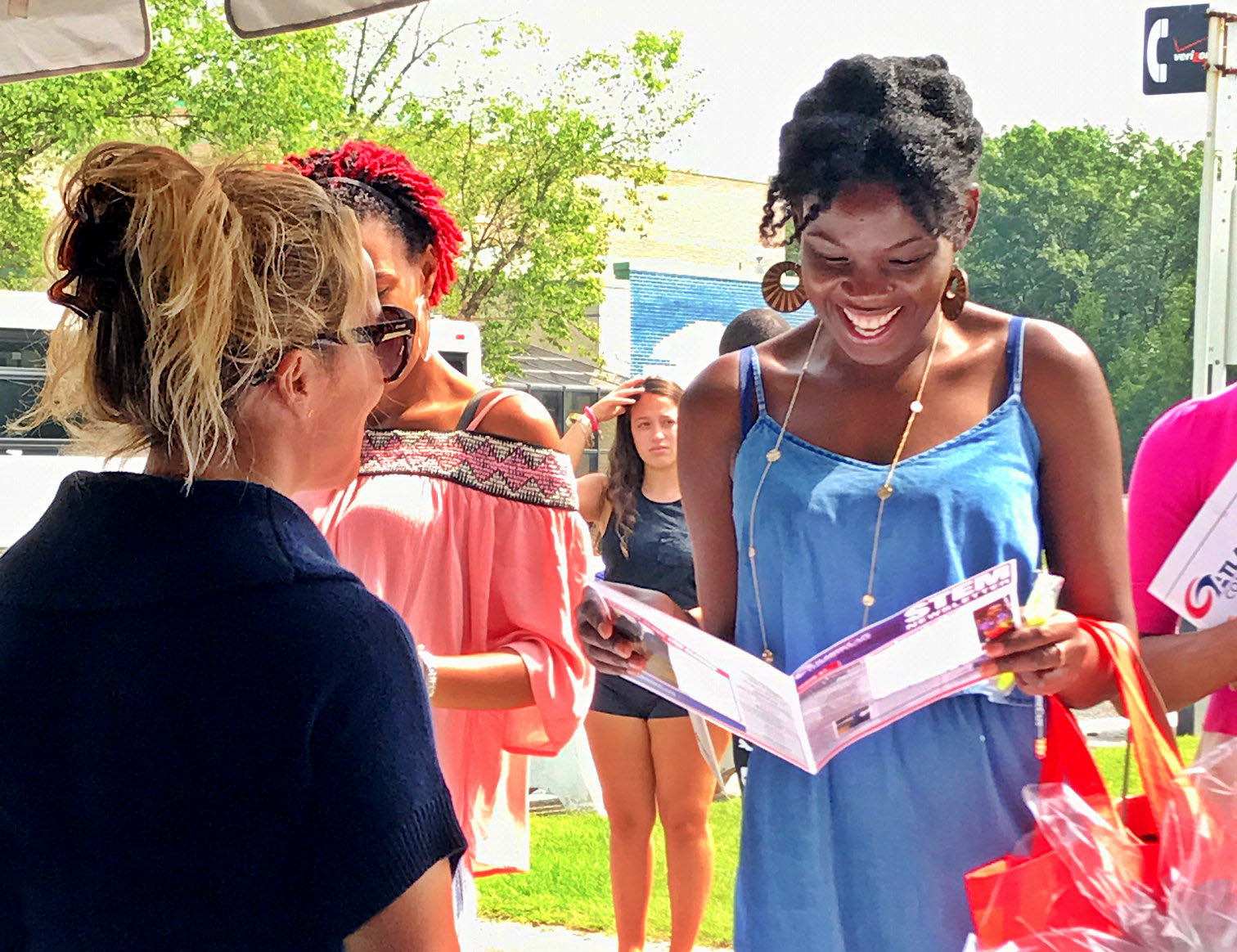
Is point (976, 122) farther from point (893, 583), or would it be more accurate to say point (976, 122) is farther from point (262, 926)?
point (262, 926)

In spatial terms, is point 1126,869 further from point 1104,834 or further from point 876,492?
point 876,492

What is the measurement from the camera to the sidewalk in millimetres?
4918

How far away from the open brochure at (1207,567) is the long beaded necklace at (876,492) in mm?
421

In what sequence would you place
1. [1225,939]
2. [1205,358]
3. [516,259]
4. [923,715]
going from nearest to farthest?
[1225,939] < [923,715] < [1205,358] < [516,259]

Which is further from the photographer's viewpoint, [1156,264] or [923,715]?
[1156,264]

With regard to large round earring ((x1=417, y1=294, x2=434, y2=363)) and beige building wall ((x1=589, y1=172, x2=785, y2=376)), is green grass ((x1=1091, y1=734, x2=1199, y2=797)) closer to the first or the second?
large round earring ((x1=417, y1=294, x2=434, y2=363))

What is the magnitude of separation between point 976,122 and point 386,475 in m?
1.09

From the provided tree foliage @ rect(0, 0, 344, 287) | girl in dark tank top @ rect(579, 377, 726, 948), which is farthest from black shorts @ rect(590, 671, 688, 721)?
tree foliage @ rect(0, 0, 344, 287)

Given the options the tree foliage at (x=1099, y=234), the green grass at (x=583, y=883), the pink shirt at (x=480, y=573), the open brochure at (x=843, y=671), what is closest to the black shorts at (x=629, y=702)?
the green grass at (x=583, y=883)

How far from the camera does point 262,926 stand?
1140mm

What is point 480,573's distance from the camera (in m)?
2.21

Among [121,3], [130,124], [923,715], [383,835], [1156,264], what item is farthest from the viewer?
[1156,264]

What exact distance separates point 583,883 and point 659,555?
1.60 m

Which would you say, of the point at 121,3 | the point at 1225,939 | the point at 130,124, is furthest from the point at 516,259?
the point at 1225,939
